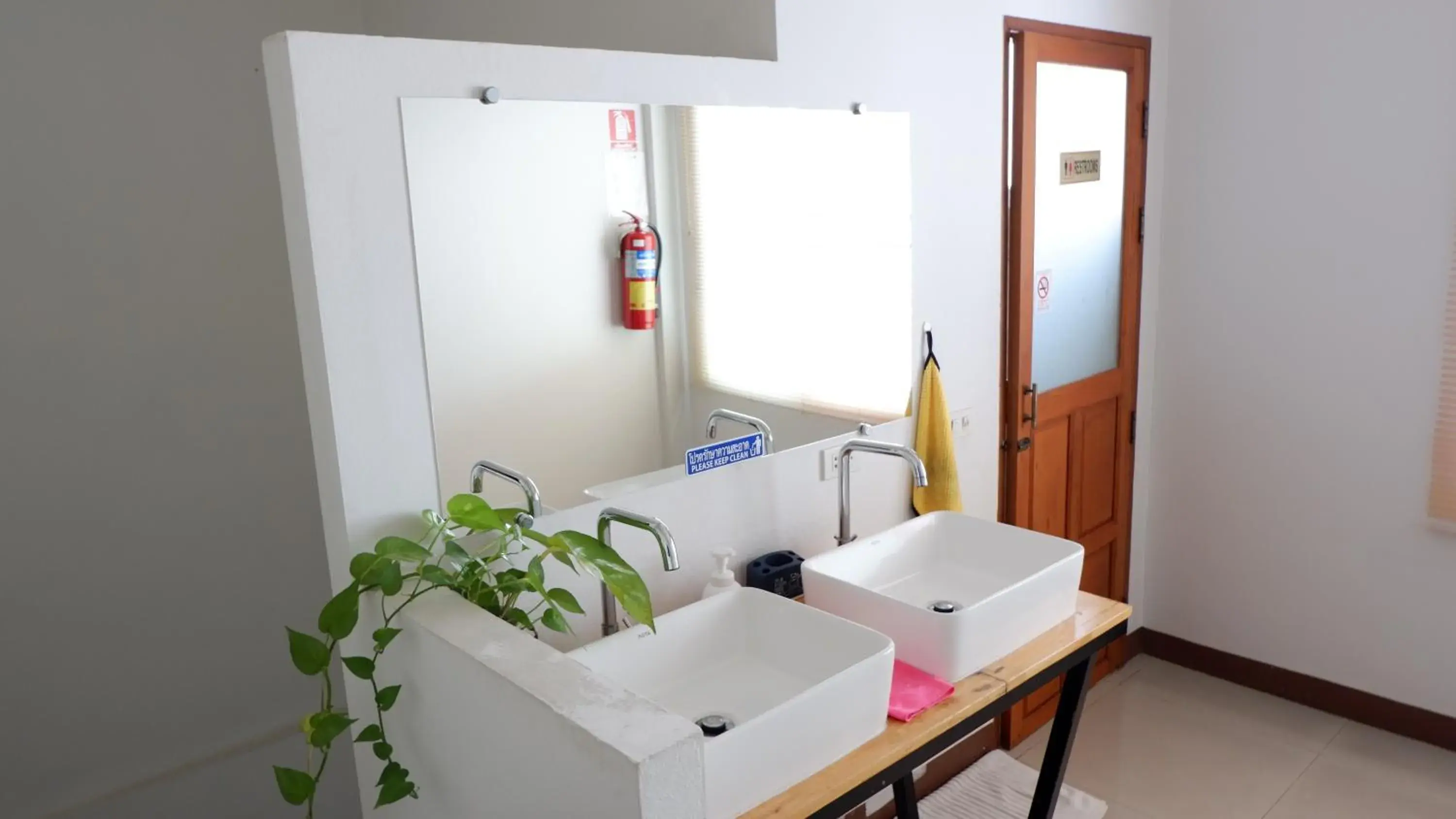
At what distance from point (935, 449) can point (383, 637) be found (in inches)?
58.2

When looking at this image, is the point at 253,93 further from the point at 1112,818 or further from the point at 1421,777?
the point at 1421,777

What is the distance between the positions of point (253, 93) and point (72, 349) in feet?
2.88

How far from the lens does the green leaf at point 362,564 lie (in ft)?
5.15

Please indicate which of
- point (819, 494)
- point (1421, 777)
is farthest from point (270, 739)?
point (1421, 777)

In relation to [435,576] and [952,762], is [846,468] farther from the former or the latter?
[952,762]

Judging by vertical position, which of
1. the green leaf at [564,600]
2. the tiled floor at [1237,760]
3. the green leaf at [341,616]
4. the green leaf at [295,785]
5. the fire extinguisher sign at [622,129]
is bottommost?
the tiled floor at [1237,760]

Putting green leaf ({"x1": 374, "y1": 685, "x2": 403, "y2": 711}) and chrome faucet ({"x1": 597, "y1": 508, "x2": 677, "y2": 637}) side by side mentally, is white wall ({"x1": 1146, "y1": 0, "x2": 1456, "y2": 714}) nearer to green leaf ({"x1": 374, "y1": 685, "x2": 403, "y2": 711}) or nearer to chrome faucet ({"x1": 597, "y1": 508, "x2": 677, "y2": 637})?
chrome faucet ({"x1": 597, "y1": 508, "x2": 677, "y2": 637})

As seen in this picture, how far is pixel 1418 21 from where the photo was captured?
2.93 m

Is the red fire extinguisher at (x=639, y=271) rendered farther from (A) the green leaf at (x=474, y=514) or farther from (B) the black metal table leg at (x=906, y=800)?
(B) the black metal table leg at (x=906, y=800)

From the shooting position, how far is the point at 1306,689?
3436 millimetres

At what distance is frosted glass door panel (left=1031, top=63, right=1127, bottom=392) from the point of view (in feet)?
9.85

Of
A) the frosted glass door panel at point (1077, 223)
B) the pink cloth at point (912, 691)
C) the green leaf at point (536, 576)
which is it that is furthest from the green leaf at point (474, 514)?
the frosted glass door panel at point (1077, 223)

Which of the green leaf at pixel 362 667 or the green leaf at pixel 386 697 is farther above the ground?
the green leaf at pixel 362 667

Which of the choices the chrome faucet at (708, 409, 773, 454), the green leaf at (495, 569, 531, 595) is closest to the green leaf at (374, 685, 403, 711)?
the green leaf at (495, 569, 531, 595)
